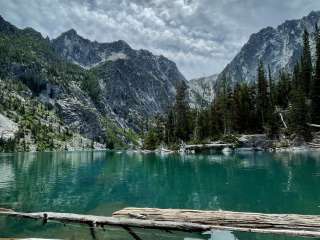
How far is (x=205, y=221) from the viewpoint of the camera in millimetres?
11016

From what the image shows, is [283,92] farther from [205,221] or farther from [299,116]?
[205,221]

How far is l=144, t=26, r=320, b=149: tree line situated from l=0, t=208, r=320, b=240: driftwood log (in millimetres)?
102107

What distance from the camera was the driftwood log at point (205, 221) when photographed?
1022cm

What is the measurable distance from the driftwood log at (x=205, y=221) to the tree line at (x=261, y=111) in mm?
102107

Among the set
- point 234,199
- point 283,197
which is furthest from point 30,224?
point 283,197

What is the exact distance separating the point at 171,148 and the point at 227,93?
118 ft

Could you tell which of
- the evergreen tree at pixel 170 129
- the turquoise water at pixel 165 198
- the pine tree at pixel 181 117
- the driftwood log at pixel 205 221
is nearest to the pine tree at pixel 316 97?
the pine tree at pixel 181 117

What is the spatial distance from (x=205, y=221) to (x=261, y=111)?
418 ft

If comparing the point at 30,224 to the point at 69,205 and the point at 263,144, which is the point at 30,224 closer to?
the point at 69,205

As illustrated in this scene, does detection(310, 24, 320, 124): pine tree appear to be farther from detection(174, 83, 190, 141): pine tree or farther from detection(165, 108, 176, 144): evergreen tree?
detection(165, 108, 176, 144): evergreen tree

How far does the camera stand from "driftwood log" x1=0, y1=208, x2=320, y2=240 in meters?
10.2

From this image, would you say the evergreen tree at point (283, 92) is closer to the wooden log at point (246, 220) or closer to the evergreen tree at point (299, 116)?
the evergreen tree at point (299, 116)

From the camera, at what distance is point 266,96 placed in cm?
13600

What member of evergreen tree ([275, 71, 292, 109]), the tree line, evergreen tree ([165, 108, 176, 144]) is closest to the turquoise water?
the tree line
